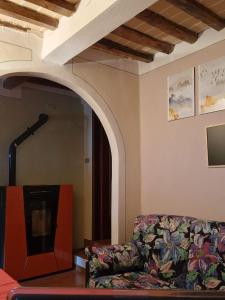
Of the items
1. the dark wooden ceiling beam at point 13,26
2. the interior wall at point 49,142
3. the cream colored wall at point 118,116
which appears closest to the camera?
the dark wooden ceiling beam at point 13,26

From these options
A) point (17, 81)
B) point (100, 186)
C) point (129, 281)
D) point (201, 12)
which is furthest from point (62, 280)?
point (201, 12)

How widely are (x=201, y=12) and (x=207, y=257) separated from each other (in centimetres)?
195

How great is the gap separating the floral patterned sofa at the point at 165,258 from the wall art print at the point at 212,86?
1081mm

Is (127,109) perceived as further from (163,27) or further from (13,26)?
(13,26)

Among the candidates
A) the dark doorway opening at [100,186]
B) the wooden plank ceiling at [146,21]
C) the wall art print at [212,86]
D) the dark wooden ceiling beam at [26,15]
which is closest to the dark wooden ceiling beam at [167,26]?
the wooden plank ceiling at [146,21]

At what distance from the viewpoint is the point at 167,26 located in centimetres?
251

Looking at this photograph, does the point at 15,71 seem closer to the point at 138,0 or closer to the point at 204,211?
the point at 138,0

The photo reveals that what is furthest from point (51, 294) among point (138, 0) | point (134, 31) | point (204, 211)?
point (134, 31)

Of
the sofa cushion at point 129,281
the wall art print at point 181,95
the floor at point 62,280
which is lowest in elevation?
the floor at point 62,280

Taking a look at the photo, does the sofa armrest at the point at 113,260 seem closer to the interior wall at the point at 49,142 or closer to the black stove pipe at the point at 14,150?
the black stove pipe at the point at 14,150

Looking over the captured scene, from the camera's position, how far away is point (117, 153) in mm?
3232

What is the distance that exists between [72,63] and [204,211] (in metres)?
2.01

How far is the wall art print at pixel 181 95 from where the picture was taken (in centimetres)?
288

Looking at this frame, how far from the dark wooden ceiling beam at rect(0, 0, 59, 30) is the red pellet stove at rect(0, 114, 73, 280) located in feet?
6.96
